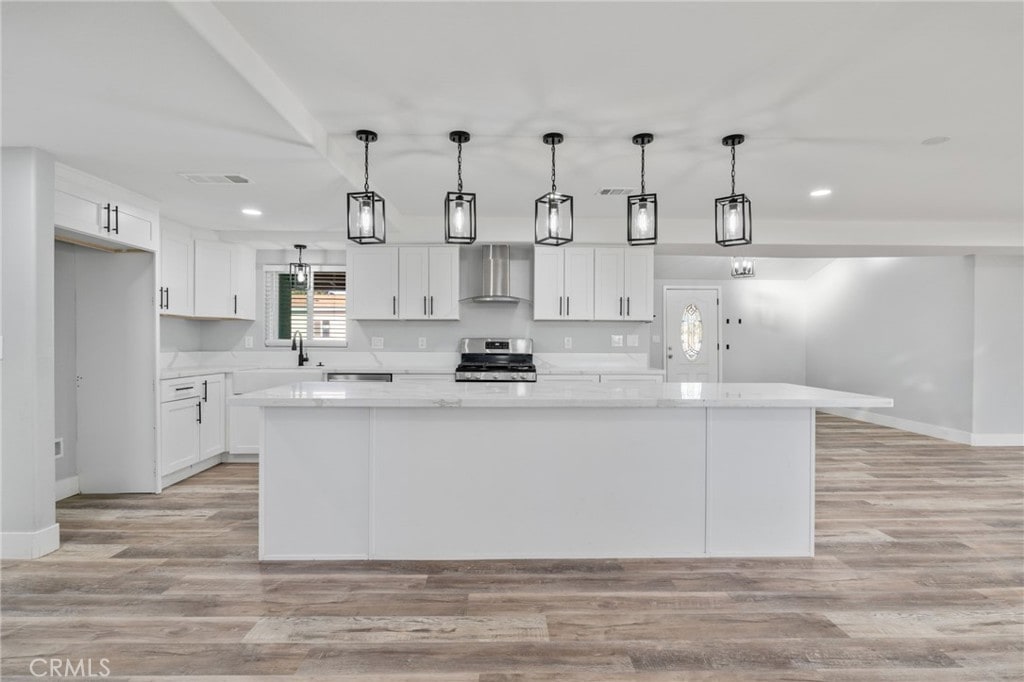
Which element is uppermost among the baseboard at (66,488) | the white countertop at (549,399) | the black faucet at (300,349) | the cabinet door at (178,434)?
the black faucet at (300,349)

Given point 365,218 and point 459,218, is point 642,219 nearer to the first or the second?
point 459,218

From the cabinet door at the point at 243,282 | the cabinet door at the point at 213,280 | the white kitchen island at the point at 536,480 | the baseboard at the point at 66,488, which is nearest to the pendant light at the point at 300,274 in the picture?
the cabinet door at the point at 243,282

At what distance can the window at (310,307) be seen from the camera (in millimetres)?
5844

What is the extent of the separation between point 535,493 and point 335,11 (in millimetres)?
2320

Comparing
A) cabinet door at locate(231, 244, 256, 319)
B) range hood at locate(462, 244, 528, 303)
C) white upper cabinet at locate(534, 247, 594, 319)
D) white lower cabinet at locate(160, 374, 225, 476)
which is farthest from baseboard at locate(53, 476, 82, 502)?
white upper cabinet at locate(534, 247, 594, 319)

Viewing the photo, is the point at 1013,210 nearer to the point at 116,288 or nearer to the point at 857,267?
the point at 857,267

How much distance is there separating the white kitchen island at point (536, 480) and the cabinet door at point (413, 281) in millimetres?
2607

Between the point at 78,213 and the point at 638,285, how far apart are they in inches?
178

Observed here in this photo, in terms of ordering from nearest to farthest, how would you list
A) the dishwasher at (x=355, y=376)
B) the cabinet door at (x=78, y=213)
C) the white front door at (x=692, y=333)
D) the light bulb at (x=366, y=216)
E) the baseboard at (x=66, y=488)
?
the light bulb at (x=366, y=216) → the cabinet door at (x=78, y=213) → the baseboard at (x=66, y=488) → the dishwasher at (x=355, y=376) → the white front door at (x=692, y=333)

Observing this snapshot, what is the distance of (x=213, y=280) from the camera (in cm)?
508

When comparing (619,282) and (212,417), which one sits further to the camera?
(619,282)

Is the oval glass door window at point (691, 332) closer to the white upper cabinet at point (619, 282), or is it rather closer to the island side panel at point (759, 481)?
the white upper cabinet at point (619, 282)

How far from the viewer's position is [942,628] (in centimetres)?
216

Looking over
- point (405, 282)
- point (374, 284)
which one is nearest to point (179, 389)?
point (374, 284)
